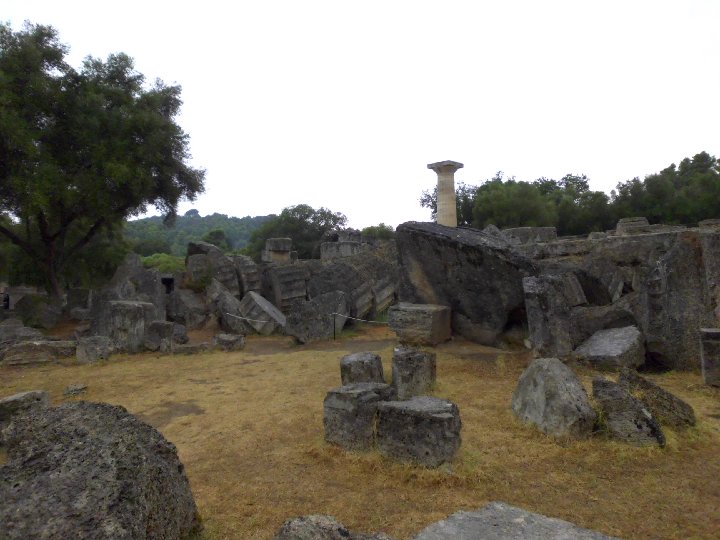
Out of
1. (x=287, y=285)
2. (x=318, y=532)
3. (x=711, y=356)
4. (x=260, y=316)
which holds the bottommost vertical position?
(x=318, y=532)

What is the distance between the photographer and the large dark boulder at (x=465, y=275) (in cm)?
789

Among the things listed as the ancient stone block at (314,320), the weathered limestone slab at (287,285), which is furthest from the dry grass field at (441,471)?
the weathered limestone slab at (287,285)

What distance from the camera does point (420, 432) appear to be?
3.84 metres

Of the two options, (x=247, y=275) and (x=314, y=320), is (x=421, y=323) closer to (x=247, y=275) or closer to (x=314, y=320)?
(x=314, y=320)

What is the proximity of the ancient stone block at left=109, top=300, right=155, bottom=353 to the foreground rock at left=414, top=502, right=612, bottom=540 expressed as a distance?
29.3 feet

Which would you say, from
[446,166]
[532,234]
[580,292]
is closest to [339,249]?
[446,166]

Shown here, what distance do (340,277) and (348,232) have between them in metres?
14.1

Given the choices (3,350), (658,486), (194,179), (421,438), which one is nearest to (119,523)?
(421,438)

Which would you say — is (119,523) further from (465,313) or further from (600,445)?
(465,313)

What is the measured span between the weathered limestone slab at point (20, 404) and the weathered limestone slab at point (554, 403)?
4965 millimetres

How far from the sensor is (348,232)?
27.7 metres

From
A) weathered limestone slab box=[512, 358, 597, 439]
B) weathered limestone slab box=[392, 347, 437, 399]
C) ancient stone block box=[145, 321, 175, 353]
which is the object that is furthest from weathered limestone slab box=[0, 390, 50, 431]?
weathered limestone slab box=[512, 358, 597, 439]

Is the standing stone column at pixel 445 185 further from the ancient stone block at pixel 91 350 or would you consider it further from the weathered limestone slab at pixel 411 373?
the weathered limestone slab at pixel 411 373

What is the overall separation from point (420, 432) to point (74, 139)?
14.1 meters
